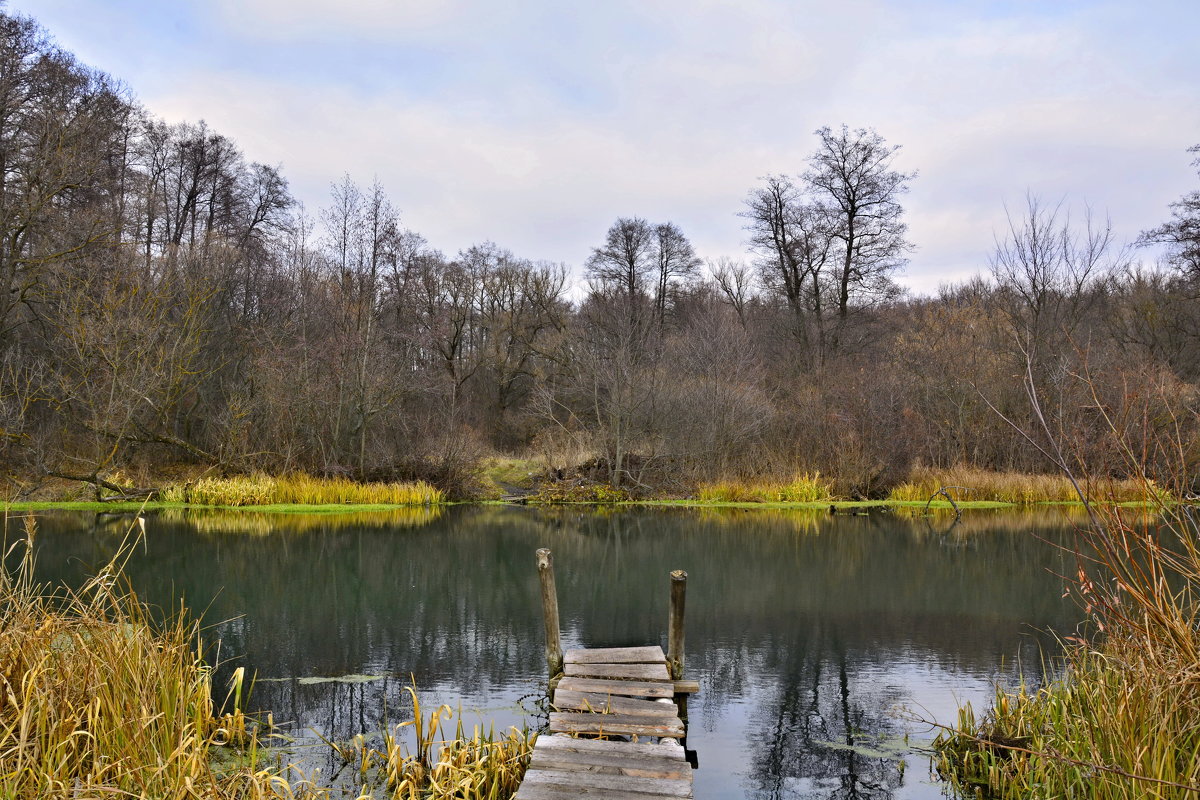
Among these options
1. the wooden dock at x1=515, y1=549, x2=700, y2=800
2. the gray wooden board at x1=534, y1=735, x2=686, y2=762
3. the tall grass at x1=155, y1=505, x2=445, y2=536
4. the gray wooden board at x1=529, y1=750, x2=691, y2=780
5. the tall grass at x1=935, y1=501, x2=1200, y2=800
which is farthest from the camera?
the tall grass at x1=155, y1=505, x2=445, y2=536

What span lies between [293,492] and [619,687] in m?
19.3

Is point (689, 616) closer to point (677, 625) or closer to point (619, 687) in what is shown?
point (677, 625)

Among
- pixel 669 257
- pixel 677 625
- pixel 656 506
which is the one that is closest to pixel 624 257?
pixel 669 257

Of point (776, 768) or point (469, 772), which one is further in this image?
point (776, 768)

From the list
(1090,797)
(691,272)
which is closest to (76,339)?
(1090,797)

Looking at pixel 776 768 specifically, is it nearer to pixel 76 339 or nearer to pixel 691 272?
pixel 76 339

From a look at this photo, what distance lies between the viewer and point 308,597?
1257 cm

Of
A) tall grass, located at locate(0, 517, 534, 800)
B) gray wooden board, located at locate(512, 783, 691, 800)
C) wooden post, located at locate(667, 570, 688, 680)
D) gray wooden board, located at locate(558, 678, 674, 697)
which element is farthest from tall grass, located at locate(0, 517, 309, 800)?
wooden post, located at locate(667, 570, 688, 680)

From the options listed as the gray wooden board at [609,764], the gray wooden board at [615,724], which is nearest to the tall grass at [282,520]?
the gray wooden board at [615,724]

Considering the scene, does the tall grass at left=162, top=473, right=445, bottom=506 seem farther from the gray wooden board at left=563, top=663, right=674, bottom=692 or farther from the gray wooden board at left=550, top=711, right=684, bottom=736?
the gray wooden board at left=550, top=711, right=684, bottom=736

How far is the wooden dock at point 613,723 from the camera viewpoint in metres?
5.06

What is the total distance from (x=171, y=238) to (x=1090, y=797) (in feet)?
119

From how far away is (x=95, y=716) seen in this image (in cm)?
467

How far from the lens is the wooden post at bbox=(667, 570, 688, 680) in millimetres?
7957
